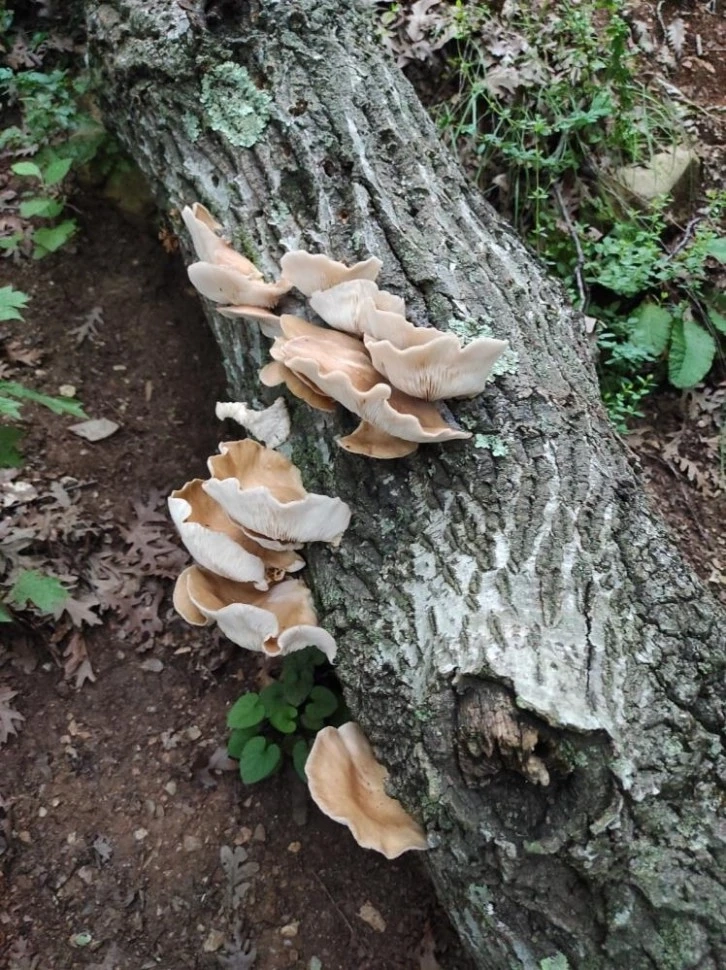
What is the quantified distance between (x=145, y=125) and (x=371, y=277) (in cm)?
227

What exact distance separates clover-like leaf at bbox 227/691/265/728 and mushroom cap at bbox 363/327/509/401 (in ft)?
Result: 5.19

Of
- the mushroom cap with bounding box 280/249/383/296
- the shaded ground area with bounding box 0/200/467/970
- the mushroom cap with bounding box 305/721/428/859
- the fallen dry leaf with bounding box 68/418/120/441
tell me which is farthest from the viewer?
the fallen dry leaf with bounding box 68/418/120/441

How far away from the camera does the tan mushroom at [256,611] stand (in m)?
2.81

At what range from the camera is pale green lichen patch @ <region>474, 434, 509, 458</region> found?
2.87 meters

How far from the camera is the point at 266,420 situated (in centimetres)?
344

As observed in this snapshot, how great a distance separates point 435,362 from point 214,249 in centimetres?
151

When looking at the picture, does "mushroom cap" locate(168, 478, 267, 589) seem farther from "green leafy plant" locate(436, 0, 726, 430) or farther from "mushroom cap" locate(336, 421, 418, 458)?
"green leafy plant" locate(436, 0, 726, 430)

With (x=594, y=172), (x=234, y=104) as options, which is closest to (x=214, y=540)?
(x=234, y=104)

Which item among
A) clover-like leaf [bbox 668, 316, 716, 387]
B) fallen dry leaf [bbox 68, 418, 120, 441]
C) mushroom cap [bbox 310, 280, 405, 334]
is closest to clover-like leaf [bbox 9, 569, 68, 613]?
fallen dry leaf [bbox 68, 418, 120, 441]

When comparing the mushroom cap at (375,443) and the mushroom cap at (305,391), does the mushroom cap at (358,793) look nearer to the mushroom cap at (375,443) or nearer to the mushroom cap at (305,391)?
the mushroom cap at (375,443)

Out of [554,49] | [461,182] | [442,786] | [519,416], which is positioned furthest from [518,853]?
[554,49]

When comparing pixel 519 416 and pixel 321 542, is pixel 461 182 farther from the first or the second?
pixel 321 542

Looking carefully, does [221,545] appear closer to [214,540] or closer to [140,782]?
[214,540]

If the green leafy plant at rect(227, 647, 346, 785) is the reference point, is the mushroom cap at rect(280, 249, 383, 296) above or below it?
above
